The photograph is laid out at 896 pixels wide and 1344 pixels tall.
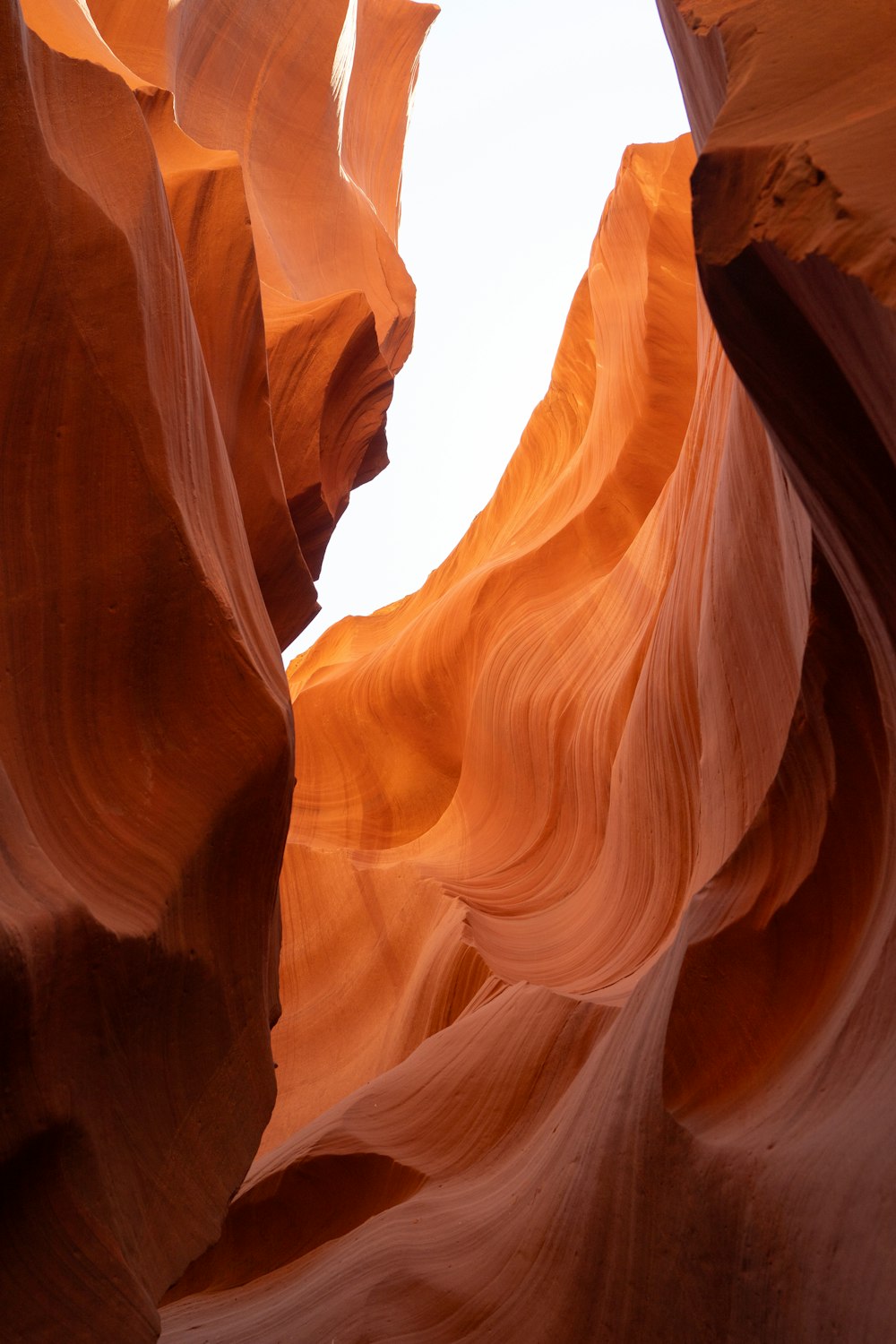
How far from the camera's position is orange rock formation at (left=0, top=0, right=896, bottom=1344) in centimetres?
226

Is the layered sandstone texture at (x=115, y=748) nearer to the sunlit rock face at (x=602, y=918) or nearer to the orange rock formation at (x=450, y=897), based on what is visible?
the orange rock formation at (x=450, y=897)

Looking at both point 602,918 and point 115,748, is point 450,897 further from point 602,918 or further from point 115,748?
point 115,748

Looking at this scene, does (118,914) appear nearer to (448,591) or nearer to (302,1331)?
(302,1331)

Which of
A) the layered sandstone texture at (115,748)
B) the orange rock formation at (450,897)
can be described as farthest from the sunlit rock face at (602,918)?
the layered sandstone texture at (115,748)

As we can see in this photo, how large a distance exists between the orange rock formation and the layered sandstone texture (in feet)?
0.04

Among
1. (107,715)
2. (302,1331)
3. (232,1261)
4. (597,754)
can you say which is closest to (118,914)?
(107,715)

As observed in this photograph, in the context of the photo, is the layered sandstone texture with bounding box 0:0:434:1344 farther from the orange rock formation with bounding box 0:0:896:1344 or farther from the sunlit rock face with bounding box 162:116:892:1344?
the sunlit rock face with bounding box 162:116:892:1344

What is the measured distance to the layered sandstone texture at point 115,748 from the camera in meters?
2.49

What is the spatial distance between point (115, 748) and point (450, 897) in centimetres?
315

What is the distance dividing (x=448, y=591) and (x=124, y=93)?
465cm

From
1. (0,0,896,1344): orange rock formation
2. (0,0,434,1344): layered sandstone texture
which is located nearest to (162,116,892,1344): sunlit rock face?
(0,0,896,1344): orange rock formation

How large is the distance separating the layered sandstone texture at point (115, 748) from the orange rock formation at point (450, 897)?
11 millimetres

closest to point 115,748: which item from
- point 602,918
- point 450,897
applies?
point 602,918

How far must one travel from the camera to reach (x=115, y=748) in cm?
296
